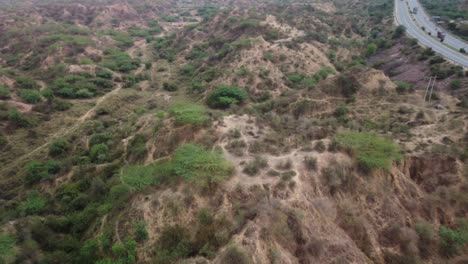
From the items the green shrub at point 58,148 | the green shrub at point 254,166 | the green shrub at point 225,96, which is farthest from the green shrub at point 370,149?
the green shrub at point 58,148

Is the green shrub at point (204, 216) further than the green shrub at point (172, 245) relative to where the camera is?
Yes

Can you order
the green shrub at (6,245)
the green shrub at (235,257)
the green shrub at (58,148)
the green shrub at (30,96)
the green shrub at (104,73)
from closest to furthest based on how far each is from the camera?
the green shrub at (235,257) → the green shrub at (6,245) → the green shrub at (58,148) → the green shrub at (30,96) → the green shrub at (104,73)

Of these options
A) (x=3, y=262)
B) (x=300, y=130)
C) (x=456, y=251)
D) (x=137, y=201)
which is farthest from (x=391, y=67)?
(x=3, y=262)

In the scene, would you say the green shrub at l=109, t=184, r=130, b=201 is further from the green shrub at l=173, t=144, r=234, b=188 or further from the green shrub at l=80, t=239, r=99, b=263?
the green shrub at l=173, t=144, r=234, b=188

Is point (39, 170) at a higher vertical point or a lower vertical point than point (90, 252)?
lower

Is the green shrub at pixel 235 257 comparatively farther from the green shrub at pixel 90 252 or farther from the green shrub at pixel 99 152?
the green shrub at pixel 99 152

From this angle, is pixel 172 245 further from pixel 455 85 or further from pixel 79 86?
pixel 79 86

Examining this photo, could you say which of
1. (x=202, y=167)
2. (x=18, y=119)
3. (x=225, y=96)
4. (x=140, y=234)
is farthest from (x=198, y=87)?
(x=140, y=234)

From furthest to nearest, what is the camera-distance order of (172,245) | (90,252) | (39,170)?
(39,170)
(90,252)
(172,245)
